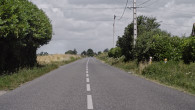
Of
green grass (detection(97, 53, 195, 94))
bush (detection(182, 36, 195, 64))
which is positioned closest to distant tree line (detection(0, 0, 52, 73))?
green grass (detection(97, 53, 195, 94))

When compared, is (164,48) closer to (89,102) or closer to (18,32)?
(18,32)

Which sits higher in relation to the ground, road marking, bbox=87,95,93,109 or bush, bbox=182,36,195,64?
bush, bbox=182,36,195,64

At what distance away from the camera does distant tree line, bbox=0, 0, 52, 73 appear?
1384 centimetres

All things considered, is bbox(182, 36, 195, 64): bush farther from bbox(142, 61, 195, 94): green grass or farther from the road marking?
the road marking

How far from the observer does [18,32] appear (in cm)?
1534

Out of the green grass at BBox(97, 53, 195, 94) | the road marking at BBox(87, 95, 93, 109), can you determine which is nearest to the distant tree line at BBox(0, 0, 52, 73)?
the road marking at BBox(87, 95, 93, 109)

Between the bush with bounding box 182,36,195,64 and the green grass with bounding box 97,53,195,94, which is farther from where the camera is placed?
the bush with bounding box 182,36,195,64

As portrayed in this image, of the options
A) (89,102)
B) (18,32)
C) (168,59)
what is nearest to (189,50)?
(168,59)

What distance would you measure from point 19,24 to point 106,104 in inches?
392

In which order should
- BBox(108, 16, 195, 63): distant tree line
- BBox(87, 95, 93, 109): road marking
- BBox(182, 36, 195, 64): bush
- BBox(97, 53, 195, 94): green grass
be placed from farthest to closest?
BBox(108, 16, 195, 63): distant tree line → BBox(182, 36, 195, 64): bush → BBox(97, 53, 195, 94): green grass → BBox(87, 95, 93, 109): road marking

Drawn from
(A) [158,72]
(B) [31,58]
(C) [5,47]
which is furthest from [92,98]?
(B) [31,58]

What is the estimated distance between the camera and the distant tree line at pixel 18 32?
45.4 ft

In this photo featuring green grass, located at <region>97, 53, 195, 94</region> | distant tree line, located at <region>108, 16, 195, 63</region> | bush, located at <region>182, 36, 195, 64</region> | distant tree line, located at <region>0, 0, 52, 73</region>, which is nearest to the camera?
green grass, located at <region>97, 53, 195, 94</region>

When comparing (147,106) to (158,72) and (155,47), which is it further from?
(155,47)
